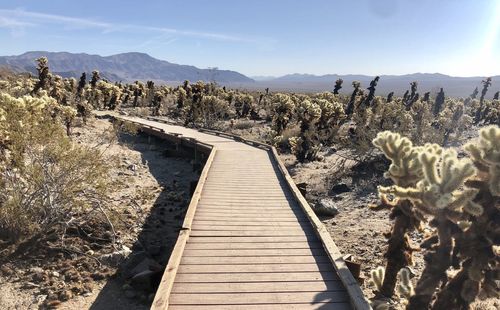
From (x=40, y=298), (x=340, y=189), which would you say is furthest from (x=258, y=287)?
(x=340, y=189)

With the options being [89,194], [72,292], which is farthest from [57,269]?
[89,194]

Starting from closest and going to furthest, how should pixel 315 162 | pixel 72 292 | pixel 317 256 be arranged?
1. pixel 317 256
2. pixel 72 292
3. pixel 315 162

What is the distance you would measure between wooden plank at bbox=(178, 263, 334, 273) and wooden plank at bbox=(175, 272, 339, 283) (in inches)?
3.5

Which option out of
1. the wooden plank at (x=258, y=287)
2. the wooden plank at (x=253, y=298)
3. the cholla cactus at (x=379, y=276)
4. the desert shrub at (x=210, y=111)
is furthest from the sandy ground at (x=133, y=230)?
the desert shrub at (x=210, y=111)

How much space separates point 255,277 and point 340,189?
8.13 metres

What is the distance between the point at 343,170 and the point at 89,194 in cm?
904

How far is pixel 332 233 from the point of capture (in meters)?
10.3

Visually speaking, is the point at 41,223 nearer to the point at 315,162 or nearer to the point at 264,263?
the point at 264,263

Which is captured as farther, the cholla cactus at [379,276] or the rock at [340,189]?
the rock at [340,189]

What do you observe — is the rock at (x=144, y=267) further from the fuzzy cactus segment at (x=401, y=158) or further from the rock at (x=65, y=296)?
the fuzzy cactus segment at (x=401, y=158)

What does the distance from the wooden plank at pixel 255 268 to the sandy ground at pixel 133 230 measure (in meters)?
1.58

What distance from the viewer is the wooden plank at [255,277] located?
5.81 meters

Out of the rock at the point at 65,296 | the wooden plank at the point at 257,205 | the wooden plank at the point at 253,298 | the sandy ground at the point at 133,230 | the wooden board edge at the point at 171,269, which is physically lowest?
the sandy ground at the point at 133,230

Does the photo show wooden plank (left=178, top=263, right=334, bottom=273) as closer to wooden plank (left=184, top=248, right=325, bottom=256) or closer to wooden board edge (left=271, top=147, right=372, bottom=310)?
wooden board edge (left=271, top=147, right=372, bottom=310)
